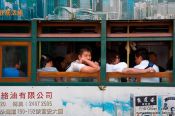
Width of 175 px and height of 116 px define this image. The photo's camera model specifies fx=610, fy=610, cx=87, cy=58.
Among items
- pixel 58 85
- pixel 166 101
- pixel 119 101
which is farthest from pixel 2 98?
pixel 166 101

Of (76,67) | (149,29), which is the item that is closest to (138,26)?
(149,29)

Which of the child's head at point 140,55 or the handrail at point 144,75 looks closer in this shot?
the handrail at point 144,75

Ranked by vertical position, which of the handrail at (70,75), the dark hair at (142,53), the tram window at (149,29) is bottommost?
the handrail at (70,75)

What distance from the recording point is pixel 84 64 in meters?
8.49

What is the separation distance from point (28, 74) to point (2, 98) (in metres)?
0.49

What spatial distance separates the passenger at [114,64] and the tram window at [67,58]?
153mm

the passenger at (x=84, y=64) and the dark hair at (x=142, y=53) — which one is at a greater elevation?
the dark hair at (x=142, y=53)

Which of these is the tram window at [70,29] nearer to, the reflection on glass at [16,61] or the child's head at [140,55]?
the reflection on glass at [16,61]

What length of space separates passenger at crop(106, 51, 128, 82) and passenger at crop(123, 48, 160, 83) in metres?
0.09

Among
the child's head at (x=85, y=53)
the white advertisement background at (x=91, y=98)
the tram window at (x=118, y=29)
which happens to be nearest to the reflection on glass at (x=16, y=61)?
the white advertisement background at (x=91, y=98)

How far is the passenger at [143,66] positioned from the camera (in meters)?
8.41

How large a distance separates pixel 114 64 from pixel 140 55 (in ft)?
1.25

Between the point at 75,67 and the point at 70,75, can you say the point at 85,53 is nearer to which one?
the point at 75,67

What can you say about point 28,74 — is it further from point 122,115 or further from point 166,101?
point 166,101
